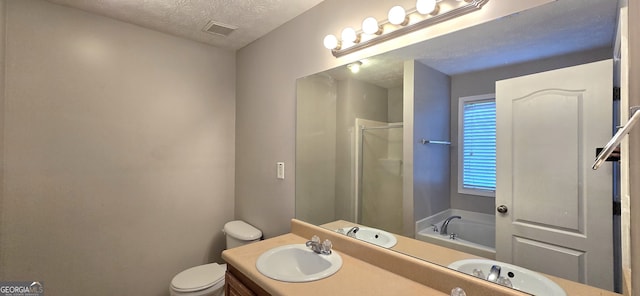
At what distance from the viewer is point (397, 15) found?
1173mm

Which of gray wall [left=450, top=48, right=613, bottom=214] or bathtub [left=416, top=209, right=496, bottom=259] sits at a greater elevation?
gray wall [left=450, top=48, right=613, bottom=214]

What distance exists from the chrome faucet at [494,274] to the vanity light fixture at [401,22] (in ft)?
3.18

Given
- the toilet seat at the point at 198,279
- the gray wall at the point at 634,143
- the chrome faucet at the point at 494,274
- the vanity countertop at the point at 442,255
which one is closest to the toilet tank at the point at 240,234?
the toilet seat at the point at 198,279

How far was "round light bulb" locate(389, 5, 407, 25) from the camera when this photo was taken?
1168 mm

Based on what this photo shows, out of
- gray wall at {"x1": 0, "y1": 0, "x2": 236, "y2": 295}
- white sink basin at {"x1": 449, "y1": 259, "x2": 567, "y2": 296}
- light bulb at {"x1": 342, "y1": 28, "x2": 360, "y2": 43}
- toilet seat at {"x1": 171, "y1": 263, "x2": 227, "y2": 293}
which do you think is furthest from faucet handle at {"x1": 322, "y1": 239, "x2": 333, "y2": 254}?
gray wall at {"x1": 0, "y1": 0, "x2": 236, "y2": 295}

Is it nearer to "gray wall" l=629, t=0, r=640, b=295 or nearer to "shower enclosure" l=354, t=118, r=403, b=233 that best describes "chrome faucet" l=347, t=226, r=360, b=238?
"shower enclosure" l=354, t=118, r=403, b=233

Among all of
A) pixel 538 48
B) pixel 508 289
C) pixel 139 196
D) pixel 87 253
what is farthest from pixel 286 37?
pixel 87 253

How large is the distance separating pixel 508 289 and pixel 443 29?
1.00 meters

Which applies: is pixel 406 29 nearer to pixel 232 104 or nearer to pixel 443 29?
pixel 443 29

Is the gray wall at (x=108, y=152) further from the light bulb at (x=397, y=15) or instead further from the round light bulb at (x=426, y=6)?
the round light bulb at (x=426, y=6)

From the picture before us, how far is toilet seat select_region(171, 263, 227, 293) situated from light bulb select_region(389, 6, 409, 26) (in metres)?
Answer: 1.94

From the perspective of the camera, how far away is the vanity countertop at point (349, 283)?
99 cm

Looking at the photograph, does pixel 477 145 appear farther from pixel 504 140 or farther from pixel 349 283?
pixel 349 283

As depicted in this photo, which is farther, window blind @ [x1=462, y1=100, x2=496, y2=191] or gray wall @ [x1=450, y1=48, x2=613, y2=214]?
window blind @ [x1=462, y1=100, x2=496, y2=191]
